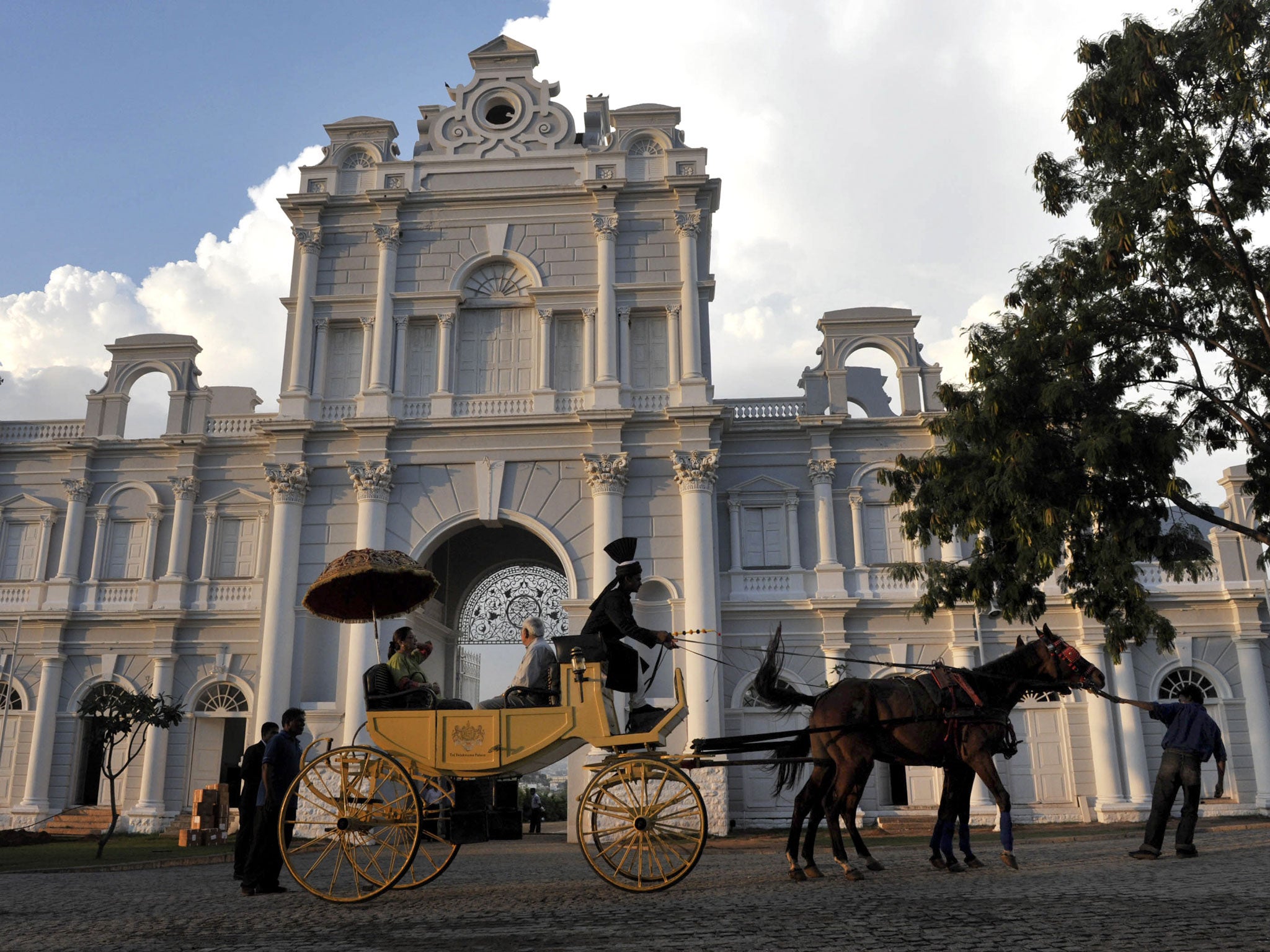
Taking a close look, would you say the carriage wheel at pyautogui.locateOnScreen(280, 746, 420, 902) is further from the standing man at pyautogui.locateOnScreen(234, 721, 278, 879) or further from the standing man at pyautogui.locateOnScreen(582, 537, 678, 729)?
the standing man at pyautogui.locateOnScreen(582, 537, 678, 729)

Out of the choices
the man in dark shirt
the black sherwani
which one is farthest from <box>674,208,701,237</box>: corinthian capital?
the man in dark shirt

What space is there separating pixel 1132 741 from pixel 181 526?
21.5 m

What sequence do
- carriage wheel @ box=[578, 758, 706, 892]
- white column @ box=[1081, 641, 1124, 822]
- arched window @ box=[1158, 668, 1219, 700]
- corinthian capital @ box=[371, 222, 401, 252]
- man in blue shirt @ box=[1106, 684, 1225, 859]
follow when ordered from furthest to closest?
1. corinthian capital @ box=[371, 222, 401, 252]
2. arched window @ box=[1158, 668, 1219, 700]
3. white column @ box=[1081, 641, 1124, 822]
4. man in blue shirt @ box=[1106, 684, 1225, 859]
5. carriage wheel @ box=[578, 758, 706, 892]

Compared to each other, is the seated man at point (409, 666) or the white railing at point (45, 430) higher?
the white railing at point (45, 430)

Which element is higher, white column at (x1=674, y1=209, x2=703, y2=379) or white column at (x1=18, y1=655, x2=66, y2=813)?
white column at (x1=674, y1=209, x2=703, y2=379)

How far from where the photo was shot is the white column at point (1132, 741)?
22.0 m

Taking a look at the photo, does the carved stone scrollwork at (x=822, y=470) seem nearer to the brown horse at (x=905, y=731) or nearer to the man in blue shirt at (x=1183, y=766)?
the man in blue shirt at (x=1183, y=766)

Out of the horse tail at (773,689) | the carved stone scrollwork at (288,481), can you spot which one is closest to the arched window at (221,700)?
the carved stone scrollwork at (288,481)

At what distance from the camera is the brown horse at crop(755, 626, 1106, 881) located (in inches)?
357

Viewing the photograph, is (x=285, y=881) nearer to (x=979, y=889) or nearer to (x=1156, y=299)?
(x=979, y=889)

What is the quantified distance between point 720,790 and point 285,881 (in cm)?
1134

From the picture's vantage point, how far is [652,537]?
21938mm

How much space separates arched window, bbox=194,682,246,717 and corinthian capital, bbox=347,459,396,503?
5.69 meters

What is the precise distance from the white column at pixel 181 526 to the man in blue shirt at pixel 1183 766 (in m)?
20.8
